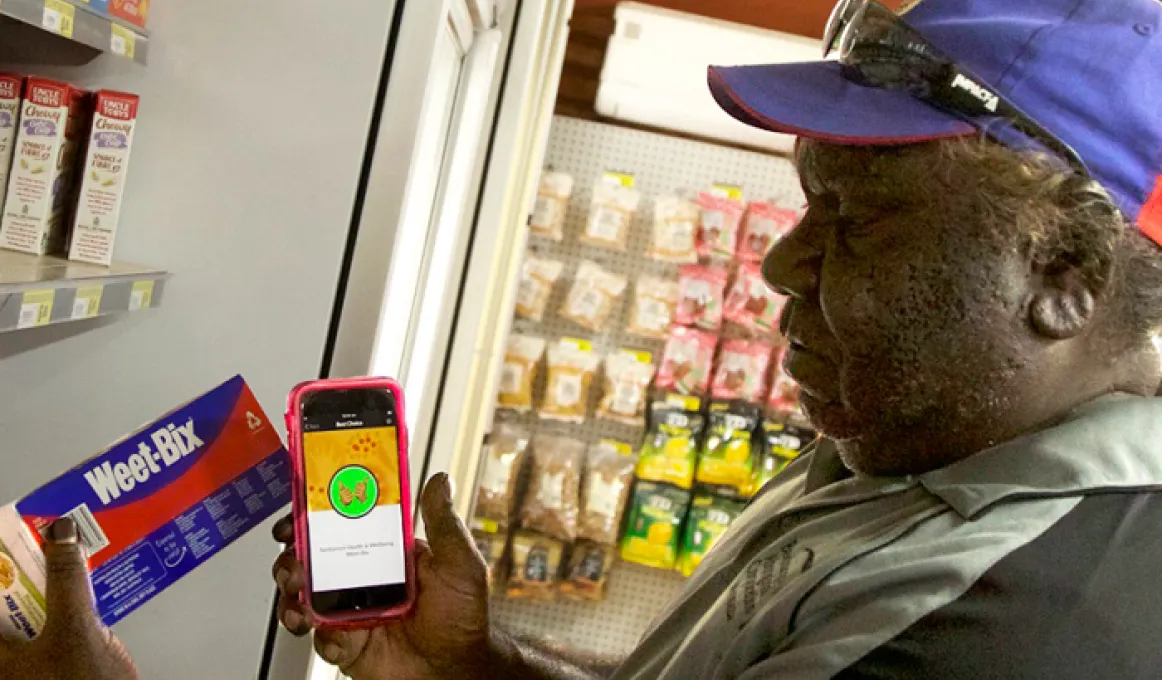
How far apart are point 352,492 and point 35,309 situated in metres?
0.36

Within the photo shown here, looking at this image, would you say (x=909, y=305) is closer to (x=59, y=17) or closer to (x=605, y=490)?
(x=59, y=17)

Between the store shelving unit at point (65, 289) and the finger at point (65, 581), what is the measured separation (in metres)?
0.20

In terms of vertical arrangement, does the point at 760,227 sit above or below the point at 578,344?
above

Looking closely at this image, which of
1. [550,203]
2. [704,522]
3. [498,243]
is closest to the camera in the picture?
[498,243]

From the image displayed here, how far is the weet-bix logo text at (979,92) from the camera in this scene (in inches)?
33.0

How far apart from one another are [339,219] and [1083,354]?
0.88 m

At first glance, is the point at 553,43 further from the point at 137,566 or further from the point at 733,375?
the point at 137,566

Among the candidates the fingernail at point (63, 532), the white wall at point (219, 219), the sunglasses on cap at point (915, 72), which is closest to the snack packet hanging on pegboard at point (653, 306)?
the white wall at point (219, 219)

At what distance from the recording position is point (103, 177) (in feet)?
4.06

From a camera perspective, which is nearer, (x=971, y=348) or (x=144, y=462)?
(x=971, y=348)

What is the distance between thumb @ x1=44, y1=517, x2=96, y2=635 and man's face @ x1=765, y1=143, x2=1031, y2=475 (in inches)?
27.0

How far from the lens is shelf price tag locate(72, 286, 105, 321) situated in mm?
1074

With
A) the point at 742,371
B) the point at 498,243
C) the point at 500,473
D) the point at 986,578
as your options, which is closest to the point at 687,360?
the point at 742,371

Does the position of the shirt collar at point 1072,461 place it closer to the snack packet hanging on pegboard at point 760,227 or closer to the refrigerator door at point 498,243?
the refrigerator door at point 498,243
